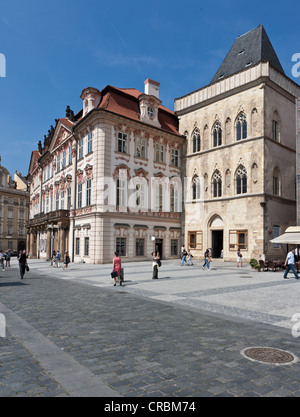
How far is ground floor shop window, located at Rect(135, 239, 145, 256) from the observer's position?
Result: 3434cm

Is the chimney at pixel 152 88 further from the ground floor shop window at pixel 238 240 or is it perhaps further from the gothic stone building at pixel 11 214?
the gothic stone building at pixel 11 214

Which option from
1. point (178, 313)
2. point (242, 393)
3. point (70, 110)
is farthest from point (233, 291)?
point (70, 110)

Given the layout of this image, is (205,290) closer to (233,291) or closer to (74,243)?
(233,291)

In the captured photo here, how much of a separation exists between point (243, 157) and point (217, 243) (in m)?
9.32

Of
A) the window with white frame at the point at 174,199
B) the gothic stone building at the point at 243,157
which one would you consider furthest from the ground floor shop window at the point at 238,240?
the window with white frame at the point at 174,199

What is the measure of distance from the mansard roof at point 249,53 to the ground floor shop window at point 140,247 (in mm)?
19019

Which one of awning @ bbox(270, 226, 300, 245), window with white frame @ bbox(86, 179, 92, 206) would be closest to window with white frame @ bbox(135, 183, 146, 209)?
window with white frame @ bbox(86, 179, 92, 206)

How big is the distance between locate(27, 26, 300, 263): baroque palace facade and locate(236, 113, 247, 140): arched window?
131mm

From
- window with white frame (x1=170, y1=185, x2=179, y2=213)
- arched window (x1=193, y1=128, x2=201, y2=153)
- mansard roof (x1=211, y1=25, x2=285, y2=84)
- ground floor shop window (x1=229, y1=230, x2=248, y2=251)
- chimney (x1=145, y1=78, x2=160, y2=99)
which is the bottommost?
ground floor shop window (x1=229, y1=230, x2=248, y2=251)

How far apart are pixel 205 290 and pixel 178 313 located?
493 centimetres

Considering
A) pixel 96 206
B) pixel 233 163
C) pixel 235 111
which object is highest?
pixel 235 111

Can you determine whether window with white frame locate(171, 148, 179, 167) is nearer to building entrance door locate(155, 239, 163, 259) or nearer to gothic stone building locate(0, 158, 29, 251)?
building entrance door locate(155, 239, 163, 259)

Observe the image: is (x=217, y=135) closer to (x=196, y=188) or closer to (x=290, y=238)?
(x=196, y=188)
